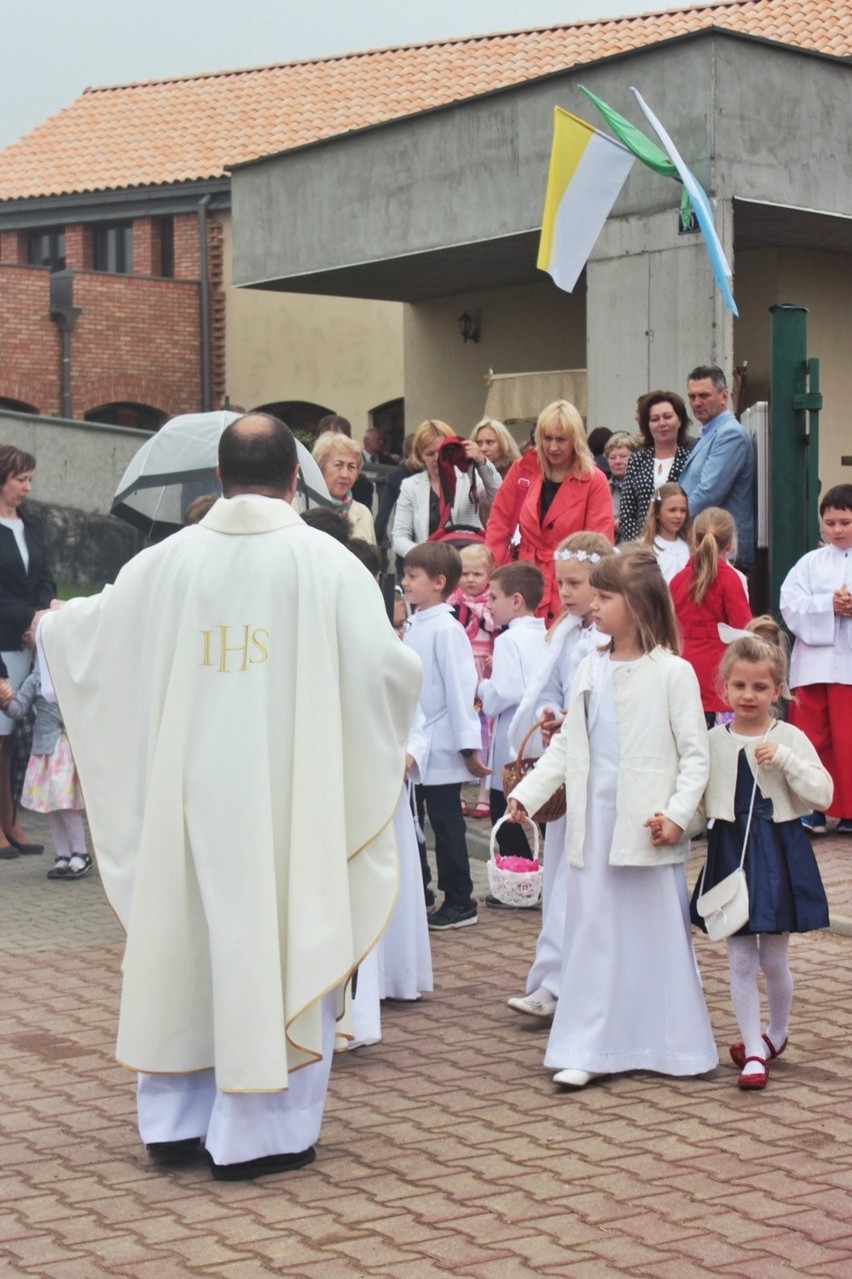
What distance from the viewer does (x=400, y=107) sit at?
1341 inches

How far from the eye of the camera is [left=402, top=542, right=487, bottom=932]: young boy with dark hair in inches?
301

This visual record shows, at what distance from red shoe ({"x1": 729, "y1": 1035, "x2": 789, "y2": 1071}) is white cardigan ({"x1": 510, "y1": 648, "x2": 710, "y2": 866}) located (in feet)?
2.01

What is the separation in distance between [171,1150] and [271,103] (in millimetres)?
33635

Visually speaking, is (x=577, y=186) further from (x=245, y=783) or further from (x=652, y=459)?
(x=245, y=783)

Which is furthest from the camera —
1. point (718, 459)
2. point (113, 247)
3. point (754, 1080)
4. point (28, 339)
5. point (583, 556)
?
point (113, 247)

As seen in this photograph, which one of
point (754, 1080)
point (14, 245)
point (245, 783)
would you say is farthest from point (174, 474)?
point (14, 245)

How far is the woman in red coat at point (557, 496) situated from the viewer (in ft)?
31.1

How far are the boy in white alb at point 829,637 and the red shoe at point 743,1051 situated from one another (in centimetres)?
419

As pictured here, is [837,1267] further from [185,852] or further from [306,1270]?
[185,852]

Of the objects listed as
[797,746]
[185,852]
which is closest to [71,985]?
[185,852]

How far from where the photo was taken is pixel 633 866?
5.66 metres

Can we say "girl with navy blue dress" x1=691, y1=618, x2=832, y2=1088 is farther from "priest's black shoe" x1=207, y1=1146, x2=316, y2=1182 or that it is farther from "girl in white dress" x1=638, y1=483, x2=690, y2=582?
"girl in white dress" x1=638, y1=483, x2=690, y2=582

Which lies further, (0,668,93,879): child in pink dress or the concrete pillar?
the concrete pillar

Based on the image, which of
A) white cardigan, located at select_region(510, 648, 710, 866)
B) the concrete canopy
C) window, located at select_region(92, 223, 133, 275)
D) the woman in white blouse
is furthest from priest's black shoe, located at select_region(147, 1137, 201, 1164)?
window, located at select_region(92, 223, 133, 275)
